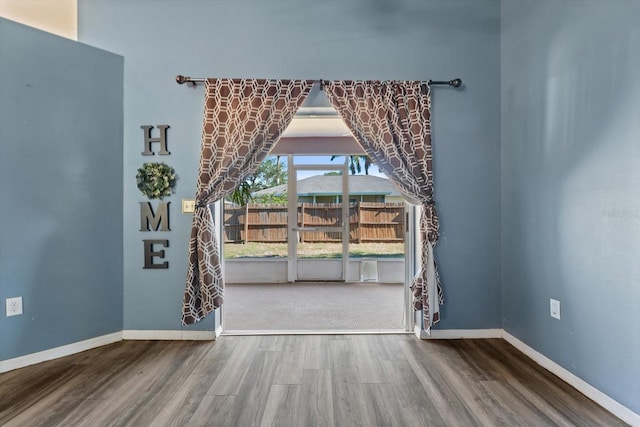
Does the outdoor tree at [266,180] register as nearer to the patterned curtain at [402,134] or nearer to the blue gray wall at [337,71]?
the blue gray wall at [337,71]

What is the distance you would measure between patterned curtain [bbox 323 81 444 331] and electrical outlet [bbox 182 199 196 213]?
1458 millimetres

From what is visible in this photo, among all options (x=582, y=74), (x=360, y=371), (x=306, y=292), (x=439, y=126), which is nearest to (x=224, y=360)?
(x=360, y=371)

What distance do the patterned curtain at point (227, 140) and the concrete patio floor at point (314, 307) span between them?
0.73 meters

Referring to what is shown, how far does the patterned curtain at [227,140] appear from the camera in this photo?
2.63 meters

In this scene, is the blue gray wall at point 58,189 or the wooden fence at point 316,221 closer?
the blue gray wall at point 58,189

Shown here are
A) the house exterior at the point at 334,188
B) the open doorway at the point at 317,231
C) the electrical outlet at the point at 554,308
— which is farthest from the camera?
the house exterior at the point at 334,188

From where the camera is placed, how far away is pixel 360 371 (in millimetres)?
2189

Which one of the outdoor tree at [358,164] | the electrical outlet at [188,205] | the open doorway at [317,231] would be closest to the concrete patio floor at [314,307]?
the open doorway at [317,231]

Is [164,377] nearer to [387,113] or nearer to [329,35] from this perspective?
[387,113]

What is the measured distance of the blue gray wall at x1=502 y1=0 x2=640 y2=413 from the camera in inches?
66.5

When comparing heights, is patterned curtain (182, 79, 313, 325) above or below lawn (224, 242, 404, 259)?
above

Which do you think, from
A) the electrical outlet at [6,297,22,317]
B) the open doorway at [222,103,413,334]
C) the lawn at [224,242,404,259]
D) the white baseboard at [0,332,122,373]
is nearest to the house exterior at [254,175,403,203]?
the open doorway at [222,103,413,334]

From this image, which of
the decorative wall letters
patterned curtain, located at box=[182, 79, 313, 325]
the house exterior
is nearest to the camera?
patterned curtain, located at box=[182, 79, 313, 325]

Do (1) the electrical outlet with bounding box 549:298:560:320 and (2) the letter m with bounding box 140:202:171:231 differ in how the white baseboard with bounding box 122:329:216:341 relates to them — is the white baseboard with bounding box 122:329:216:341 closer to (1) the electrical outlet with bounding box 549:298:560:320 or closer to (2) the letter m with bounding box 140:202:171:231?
(2) the letter m with bounding box 140:202:171:231
